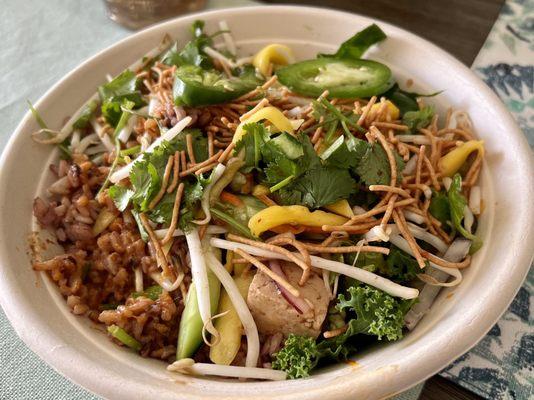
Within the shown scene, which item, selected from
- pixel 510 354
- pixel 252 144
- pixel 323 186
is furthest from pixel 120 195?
pixel 510 354

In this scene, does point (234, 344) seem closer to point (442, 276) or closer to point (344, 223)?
point (344, 223)

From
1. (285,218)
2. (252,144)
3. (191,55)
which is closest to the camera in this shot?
(285,218)

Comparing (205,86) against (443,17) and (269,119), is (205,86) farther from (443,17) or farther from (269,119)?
(443,17)

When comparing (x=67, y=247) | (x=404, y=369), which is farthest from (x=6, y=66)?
(x=404, y=369)

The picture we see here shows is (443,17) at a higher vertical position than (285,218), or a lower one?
higher

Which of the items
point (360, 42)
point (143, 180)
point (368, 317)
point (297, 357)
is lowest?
point (297, 357)

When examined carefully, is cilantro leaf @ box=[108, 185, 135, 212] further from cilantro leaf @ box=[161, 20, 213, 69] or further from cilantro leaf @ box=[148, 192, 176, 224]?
cilantro leaf @ box=[161, 20, 213, 69]

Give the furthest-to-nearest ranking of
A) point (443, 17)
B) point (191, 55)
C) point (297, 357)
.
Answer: point (443, 17) → point (191, 55) → point (297, 357)
